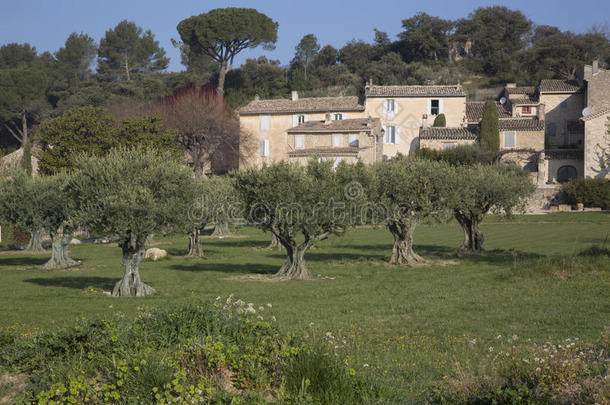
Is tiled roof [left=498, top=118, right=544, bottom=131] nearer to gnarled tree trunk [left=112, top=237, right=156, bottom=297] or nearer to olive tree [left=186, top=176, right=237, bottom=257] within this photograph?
olive tree [left=186, top=176, right=237, bottom=257]

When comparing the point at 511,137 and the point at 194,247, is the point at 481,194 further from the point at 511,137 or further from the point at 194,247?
the point at 511,137

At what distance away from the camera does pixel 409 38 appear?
117 metres

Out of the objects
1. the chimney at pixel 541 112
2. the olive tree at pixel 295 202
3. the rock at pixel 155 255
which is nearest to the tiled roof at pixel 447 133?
the chimney at pixel 541 112

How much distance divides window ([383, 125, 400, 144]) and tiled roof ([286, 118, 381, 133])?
15.2 feet

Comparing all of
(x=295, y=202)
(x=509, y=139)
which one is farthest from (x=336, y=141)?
(x=295, y=202)

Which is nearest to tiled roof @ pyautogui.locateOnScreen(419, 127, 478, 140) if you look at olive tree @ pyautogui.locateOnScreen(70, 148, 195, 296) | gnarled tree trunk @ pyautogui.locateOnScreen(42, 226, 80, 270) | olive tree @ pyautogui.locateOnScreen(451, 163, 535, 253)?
olive tree @ pyautogui.locateOnScreen(451, 163, 535, 253)

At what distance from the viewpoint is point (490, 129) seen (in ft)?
226

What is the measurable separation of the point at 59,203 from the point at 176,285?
10783 millimetres

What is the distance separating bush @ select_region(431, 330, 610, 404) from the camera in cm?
741

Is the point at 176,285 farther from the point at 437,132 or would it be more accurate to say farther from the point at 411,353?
the point at 437,132

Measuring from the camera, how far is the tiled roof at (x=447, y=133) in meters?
70.0

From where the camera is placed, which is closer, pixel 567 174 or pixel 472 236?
pixel 472 236

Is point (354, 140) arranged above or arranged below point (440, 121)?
below

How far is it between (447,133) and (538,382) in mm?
64539
